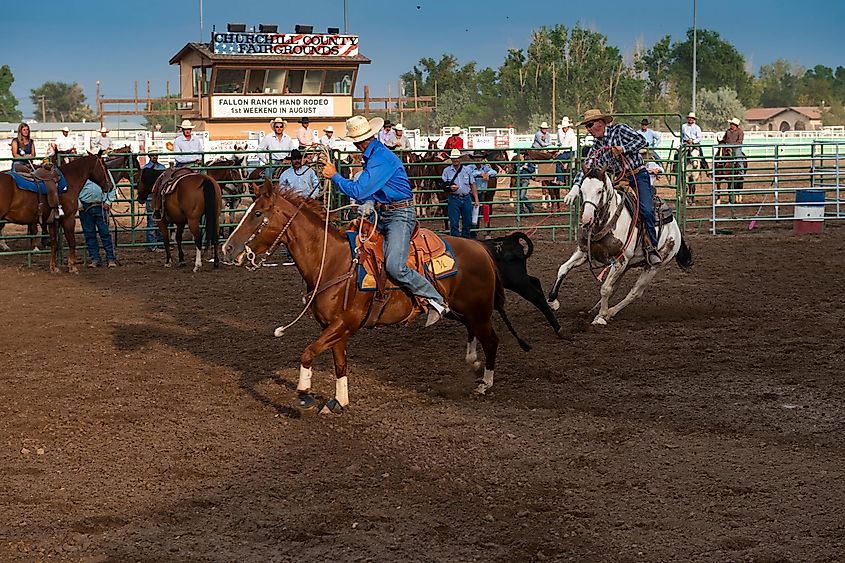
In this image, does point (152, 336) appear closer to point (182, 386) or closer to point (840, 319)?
point (182, 386)

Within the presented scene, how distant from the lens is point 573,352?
335 inches

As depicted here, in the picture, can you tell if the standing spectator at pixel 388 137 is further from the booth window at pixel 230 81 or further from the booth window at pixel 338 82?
the booth window at pixel 338 82

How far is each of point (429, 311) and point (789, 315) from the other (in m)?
4.55

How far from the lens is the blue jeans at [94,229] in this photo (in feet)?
47.3

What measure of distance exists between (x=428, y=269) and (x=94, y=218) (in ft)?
29.4

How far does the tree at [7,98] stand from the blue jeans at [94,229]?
7872 cm

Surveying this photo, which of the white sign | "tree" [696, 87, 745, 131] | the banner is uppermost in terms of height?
"tree" [696, 87, 745, 131]

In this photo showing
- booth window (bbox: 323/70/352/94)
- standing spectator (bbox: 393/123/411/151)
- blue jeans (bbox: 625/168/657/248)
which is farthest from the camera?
booth window (bbox: 323/70/352/94)

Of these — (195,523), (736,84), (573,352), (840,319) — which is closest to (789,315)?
(840,319)

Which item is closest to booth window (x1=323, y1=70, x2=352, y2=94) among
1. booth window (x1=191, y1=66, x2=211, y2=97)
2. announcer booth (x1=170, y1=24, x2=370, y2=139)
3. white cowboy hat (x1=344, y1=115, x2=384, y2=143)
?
announcer booth (x1=170, y1=24, x2=370, y2=139)

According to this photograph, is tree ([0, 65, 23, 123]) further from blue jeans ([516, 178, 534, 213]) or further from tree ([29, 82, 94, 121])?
blue jeans ([516, 178, 534, 213])

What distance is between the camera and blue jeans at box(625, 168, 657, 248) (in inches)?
384

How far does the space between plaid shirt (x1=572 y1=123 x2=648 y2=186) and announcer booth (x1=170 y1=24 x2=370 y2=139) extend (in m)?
27.8

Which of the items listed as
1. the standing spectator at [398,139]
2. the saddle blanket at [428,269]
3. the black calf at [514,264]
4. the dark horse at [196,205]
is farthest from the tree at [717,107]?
the saddle blanket at [428,269]
